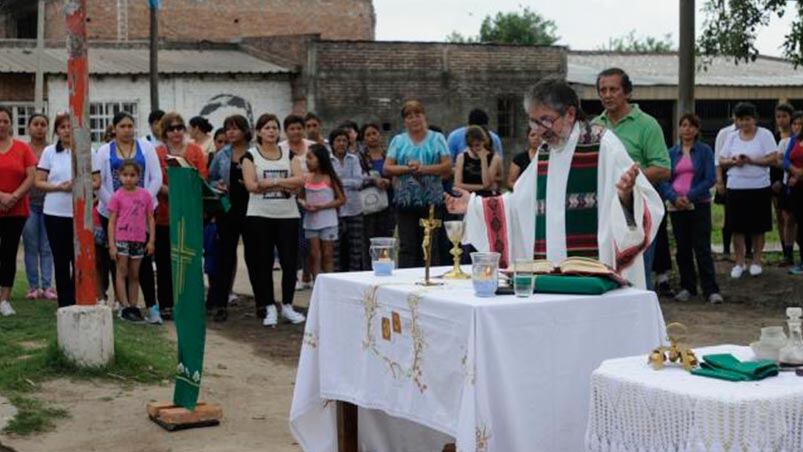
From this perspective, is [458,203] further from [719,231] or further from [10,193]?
[719,231]

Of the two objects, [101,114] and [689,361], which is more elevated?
[101,114]

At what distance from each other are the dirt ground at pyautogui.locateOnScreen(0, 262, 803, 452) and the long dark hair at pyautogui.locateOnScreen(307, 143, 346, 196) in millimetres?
1579

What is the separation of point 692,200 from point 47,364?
7.10 m

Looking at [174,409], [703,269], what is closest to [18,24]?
[703,269]

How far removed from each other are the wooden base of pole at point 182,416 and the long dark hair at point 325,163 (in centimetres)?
521

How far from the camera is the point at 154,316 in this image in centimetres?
1227

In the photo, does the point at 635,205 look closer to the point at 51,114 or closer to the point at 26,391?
the point at 26,391

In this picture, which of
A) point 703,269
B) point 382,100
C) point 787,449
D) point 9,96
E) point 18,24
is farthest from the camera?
point 18,24

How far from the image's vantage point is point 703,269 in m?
13.8

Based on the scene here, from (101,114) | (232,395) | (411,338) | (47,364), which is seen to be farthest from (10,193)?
(101,114)

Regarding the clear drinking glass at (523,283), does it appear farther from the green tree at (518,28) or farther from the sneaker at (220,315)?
the green tree at (518,28)

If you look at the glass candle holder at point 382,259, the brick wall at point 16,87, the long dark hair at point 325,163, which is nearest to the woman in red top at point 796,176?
the long dark hair at point 325,163

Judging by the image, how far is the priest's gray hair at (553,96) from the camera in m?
6.80

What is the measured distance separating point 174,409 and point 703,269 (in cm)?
722
